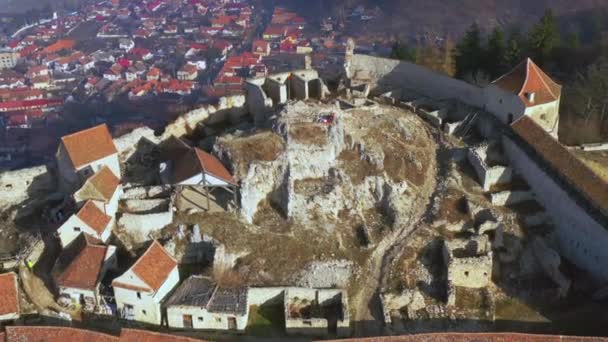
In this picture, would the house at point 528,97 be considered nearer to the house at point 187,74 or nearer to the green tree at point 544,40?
the green tree at point 544,40

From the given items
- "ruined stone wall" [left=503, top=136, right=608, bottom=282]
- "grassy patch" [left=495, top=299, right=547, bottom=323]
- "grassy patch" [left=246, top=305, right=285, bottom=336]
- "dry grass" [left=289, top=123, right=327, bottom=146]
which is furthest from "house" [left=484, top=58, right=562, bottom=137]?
"grassy patch" [left=246, top=305, right=285, bottom=336]

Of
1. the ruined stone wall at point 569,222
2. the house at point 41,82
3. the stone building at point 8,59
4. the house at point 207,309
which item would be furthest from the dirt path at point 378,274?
the stone building at point 8,59

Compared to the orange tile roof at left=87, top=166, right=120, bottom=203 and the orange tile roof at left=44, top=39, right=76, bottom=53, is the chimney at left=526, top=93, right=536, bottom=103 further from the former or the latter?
the orange tile roof at left=44, top=39, right=76, bottom=53

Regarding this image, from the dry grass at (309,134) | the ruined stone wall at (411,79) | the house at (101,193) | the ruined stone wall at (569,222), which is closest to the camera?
the ruined stone wall at (569,222)

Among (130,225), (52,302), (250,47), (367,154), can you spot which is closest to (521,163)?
(367,154)

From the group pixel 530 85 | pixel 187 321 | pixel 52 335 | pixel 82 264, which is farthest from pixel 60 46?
pixel 52 335
